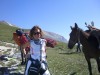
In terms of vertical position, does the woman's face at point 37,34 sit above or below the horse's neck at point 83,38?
below

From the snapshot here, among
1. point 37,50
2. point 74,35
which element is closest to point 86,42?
point 74,35

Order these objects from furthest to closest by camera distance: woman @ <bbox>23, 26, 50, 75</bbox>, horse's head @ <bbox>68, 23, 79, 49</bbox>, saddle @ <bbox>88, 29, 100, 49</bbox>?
1. horse's head @ <bbox>68, 23, 79, 49</bbox>
2. saddle @ <bbox>88, 29, 100, 49</bbox>
3. woman @ <bbox>23, 26, 50, 75</bbox>

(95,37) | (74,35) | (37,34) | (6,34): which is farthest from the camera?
(6,34)

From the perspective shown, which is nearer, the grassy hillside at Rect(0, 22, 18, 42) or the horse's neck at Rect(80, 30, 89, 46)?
the horse's neck at Rect(80, 30, 89, 46)

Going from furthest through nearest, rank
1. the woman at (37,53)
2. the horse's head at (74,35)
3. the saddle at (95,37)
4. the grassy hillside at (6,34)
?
1. the grassy hillside at (6,34)
2. the horse's head at (74,35)
3. the saddle at (95,37)
4. the woman at (37,53)

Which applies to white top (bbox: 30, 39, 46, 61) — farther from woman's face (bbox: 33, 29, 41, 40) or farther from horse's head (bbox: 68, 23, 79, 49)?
horse's head (bbox: 68, 23, 79, 49)

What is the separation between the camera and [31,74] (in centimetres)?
893

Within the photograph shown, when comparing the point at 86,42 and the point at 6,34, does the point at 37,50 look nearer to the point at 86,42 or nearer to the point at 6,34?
the point at 86,42

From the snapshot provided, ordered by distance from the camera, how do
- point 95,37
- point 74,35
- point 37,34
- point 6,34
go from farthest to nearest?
point 6,34, point 74,35, point 95,37, point 37,34

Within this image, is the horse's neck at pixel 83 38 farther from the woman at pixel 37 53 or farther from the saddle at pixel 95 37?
the woman at pixel 37 53

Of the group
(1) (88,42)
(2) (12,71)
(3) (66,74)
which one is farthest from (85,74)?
(2) (12,71)

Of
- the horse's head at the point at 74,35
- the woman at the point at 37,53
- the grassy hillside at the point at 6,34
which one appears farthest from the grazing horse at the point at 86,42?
the grassy hillside at the point at 6,34

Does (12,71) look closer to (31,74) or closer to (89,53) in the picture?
(89,53)

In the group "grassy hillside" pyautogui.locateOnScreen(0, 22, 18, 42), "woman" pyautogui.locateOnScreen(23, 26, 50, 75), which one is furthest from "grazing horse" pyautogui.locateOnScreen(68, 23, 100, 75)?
"grassy hillside" pyautogui.locateOnScreen(0, 22, 18, 42)
